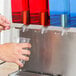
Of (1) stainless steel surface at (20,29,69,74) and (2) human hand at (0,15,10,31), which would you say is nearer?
(1) stainless steel surface at (20,29,69,74)

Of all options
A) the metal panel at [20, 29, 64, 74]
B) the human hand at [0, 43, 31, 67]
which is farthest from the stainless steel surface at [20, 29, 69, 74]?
the human hand at [0, 43, 31, 67]

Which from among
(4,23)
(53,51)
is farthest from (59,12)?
(4,23)

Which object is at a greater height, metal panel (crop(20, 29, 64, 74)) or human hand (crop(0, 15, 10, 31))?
human hand (crop(0, 15, 10, 31))

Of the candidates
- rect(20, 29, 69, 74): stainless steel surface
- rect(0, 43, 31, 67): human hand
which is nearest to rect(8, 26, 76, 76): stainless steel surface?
rect(20, 29, 69, 74): stainless steel surface

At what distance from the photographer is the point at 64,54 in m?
0.75

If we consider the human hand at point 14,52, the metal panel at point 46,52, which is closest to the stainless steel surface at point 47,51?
the metal panel at point 46,52

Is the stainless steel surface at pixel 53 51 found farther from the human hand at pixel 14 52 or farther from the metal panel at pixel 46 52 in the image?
the human hand at pixel 14 52

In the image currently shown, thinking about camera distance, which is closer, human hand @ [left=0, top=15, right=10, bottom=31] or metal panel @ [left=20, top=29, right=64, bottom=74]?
metal panel @ [left=20, top=29, right=64, bottom=74]

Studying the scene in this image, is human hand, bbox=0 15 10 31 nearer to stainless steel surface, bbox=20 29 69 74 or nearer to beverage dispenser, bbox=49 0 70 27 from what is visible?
stainless steel surface, bbox=20 29 69 74

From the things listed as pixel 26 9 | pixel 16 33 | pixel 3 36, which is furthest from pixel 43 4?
pixel 3 36

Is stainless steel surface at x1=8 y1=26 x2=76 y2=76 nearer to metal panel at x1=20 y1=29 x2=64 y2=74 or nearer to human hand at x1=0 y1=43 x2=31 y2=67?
metal panel at x1=20 y1=29 x2=64 y2=74

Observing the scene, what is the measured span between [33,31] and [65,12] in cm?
16

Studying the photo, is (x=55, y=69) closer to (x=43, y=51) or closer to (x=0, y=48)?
(x=43, y=51)

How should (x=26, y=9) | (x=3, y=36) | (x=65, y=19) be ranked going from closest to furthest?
1. (x=65, y=19)
2. (x=26, y=9)
3. (x=3, y=36)
